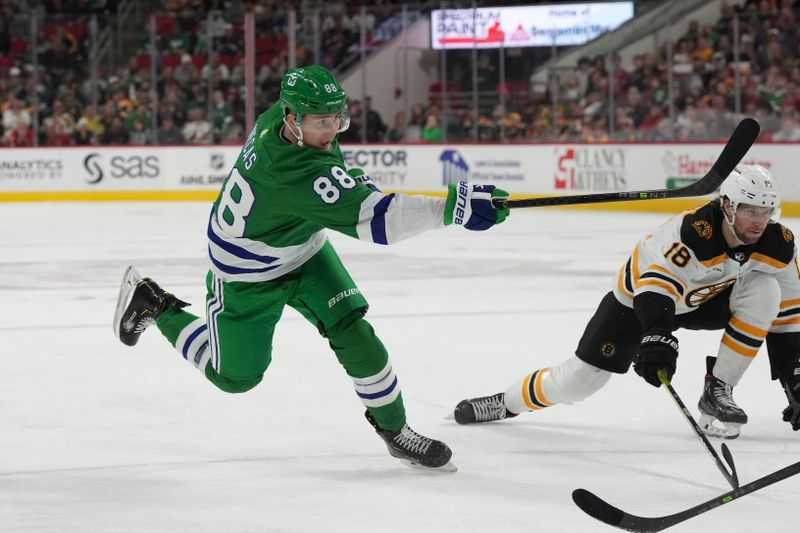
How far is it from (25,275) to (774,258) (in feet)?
18.2

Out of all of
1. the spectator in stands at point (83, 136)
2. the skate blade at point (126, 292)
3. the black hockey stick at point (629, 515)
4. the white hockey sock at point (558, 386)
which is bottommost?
the black hockey stick at point (629, 515)

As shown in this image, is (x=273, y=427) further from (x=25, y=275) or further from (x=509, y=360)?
(x=25, y=275)

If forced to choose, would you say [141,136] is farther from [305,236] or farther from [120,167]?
[305,236]

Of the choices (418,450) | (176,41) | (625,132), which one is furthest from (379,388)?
(176,41)

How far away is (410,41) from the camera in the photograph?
44.9ft

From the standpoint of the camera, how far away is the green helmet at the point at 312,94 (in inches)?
117

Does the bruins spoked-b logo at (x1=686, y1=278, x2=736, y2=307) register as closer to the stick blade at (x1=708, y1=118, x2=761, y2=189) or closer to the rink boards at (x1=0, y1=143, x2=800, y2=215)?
the stick blade at (x1=708, y1=118, x2=761, y2=189)

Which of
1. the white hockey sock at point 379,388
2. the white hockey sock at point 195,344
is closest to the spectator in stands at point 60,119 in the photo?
the white hockey sock at point 195,344

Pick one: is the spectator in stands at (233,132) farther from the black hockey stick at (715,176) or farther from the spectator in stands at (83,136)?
the black hockey stick at (715,176)

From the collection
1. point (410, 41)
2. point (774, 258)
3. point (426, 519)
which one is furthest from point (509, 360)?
point (410, 41)

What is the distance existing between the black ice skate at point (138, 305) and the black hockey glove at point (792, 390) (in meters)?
1.82

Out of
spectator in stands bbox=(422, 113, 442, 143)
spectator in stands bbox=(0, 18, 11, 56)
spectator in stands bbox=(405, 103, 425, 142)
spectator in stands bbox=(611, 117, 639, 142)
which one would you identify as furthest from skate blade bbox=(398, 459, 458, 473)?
spectator in stands bbox=(0, 18, 11, 56)

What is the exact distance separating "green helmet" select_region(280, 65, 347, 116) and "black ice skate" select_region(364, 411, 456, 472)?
0.92 m

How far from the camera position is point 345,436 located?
3617mm
